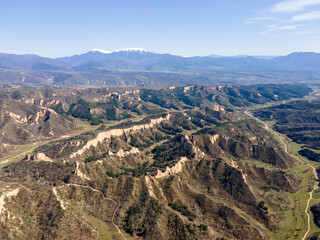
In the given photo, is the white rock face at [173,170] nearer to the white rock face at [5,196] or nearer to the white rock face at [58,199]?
the white rock face at [58,199]

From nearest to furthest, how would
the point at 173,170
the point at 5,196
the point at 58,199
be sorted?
the point at 5,196, the point at 58,199, the point at 173,170

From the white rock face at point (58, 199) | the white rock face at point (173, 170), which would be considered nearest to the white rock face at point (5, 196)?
the white rock face at point (58, 199)

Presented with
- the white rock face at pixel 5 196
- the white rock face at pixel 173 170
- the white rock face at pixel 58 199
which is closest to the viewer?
the white rock face at pixel 5 196

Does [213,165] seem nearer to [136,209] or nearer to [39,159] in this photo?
[136,209]

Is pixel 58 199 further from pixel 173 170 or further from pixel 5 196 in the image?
pixel 173 170

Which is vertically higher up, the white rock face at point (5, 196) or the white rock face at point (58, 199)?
the white rock face at point (5, 196)

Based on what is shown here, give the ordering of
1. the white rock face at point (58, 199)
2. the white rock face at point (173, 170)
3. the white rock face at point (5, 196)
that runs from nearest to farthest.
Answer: the white rock face at point (5, 196) → the white rock face at point (58, 199) → the white rock face at point (173, 170)

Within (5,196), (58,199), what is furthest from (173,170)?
(5,196)

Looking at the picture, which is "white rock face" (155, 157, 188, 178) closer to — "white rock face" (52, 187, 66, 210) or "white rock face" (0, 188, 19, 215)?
"white rock face" (52, 187, 66, 210)

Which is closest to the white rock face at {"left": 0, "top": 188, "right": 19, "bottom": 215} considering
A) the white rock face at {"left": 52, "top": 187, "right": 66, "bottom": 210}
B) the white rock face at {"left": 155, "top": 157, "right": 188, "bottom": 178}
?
the white rock face at {"left": 52, "top": 187, "right": 66, "bottom": 210}

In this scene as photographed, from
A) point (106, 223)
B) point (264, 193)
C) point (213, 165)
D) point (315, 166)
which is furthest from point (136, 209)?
point (315, 166)

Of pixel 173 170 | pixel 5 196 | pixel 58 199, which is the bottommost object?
pixel 173 170
